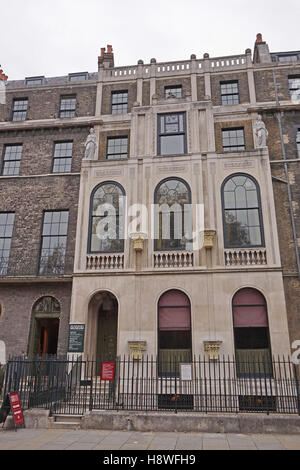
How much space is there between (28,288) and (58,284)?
1643 millimetres

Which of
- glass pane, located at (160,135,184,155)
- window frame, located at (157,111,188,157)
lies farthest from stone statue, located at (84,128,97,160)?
glass pane, located at (160,135,184,155)

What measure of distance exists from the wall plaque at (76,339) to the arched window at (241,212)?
7.79 metres

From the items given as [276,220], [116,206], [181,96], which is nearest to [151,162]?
[116,206]

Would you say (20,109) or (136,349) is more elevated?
(20,109)

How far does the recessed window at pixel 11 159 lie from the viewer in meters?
20.4

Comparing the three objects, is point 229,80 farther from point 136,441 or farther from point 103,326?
point 136,441

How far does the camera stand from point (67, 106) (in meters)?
21.7

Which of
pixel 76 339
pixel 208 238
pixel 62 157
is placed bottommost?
pixel 76 339

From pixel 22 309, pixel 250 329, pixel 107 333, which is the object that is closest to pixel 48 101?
pixel 22 309

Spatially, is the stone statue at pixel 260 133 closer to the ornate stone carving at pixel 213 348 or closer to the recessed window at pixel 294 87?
the recessed window at pixel 294 87

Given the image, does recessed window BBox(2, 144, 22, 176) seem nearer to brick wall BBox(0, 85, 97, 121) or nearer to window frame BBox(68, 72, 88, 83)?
brick wall BBox(0, 85, 97, 121)

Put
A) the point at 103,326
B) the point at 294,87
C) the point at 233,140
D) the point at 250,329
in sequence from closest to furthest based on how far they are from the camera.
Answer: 1. the point at 250,329
2. the point at 103,326
3. the point at 233,140
4. the point at 294,87

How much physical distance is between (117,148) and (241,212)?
26.9ft

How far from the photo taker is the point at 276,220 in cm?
1661
